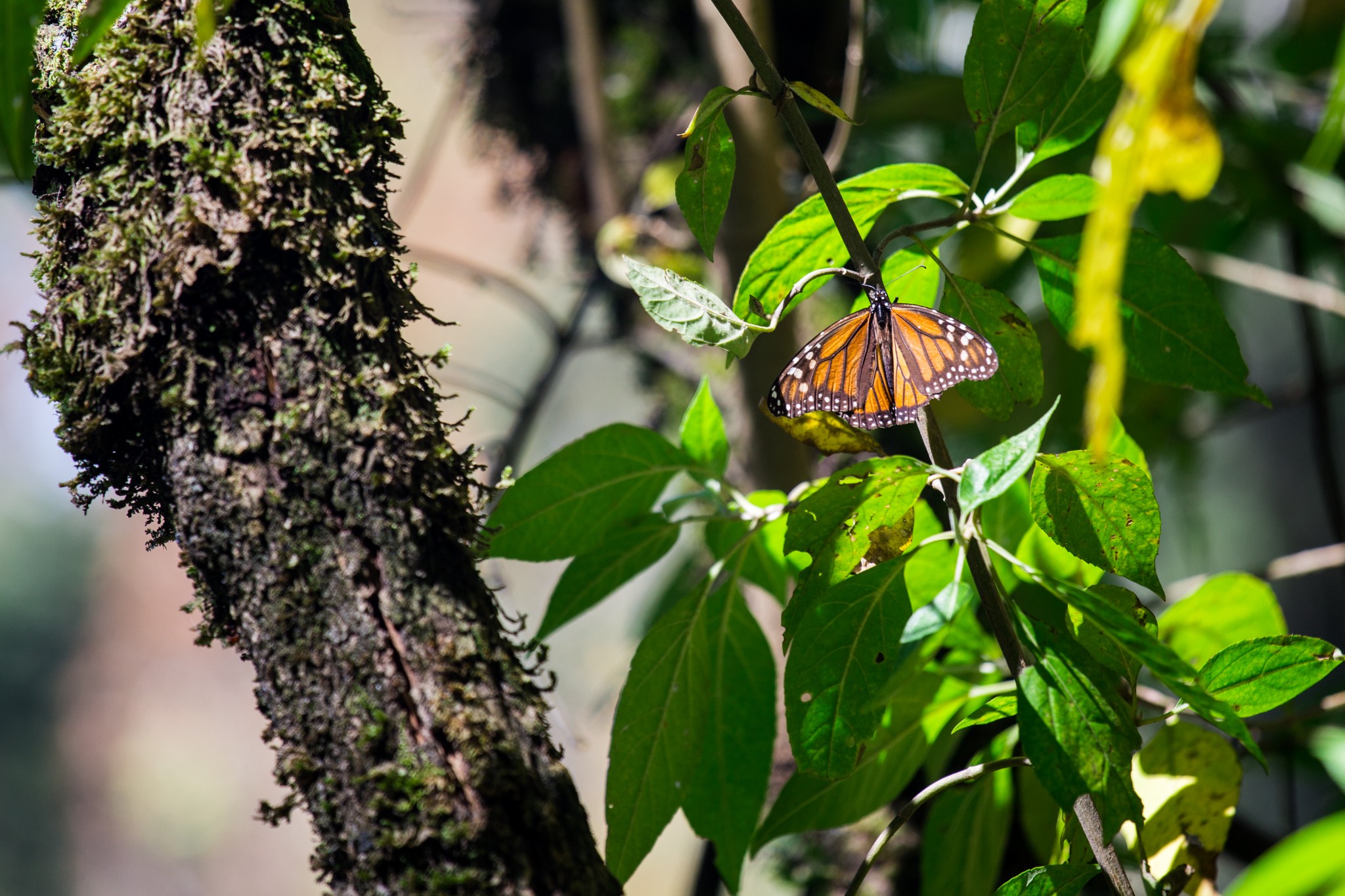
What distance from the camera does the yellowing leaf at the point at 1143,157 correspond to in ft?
0.61

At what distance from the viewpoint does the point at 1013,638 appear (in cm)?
44

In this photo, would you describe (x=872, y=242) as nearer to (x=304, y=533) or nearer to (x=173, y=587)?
(x=304, y=533)

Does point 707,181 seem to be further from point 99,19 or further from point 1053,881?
point 1053,881

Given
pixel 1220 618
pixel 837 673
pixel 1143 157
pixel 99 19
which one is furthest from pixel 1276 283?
pixel 99 19

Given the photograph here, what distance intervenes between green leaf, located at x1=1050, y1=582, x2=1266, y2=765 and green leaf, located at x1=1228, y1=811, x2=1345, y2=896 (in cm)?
19

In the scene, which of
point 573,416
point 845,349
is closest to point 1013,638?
point 845,349

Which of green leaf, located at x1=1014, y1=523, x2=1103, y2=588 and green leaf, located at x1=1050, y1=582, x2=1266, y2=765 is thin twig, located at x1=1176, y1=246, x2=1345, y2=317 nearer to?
green leaf, located at x1=1014, y1=523, x2=1103, y2=588

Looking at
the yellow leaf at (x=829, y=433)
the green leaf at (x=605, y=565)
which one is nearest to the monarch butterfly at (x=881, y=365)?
the yellow leaf at (x=829, y=433)

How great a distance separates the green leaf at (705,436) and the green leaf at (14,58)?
40cm

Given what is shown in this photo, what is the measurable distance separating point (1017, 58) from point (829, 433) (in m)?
0.22

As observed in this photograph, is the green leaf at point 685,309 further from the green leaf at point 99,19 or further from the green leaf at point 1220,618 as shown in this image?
the green leaf at point 1220,618

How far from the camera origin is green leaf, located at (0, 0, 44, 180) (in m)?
0.29

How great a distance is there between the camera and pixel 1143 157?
0.21 meters

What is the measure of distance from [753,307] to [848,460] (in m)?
0.55
